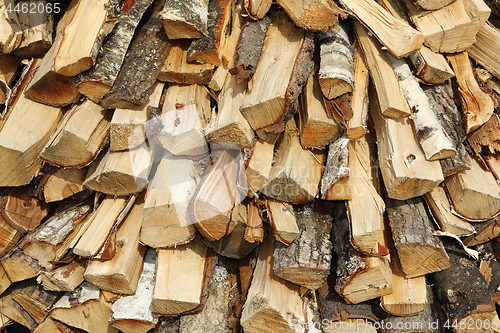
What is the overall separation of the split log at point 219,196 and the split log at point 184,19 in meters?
0.88

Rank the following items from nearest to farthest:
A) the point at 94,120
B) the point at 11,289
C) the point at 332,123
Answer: the point at 332,123
the point at 94,120
the point at 11,289

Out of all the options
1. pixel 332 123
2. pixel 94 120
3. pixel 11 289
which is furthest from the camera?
pixel 11 289

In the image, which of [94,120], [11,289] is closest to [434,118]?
[94,120]

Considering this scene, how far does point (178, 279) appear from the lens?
2.60 m

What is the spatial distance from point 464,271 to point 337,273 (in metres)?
0.96

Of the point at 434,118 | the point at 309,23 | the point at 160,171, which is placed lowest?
the point at 160,171

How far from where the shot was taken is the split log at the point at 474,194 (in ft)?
8.45

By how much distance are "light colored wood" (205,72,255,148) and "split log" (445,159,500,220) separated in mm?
1501

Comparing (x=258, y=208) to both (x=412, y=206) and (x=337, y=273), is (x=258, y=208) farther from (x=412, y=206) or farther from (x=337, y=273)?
(x=412, y=206)

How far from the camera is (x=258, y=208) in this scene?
261 centimetres

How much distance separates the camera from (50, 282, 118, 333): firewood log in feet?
8.89

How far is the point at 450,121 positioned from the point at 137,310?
2.63 m

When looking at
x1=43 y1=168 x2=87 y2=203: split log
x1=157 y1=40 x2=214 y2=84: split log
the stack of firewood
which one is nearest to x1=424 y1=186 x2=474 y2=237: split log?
the stack of firewood

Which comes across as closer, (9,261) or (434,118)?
(434,118)
